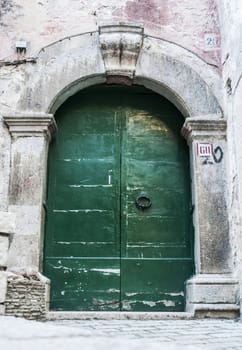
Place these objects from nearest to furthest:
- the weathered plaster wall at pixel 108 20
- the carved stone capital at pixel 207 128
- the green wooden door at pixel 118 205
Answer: the green wooden door at pixel 118 205
the carved stone capital at pixel 207 128
the weathered plaster wall at pixel 108 20

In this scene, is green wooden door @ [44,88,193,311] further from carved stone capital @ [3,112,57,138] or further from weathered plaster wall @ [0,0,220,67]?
weathered plaster wall @ [0,0,220,67]

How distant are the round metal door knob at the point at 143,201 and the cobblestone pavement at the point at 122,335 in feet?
3.91

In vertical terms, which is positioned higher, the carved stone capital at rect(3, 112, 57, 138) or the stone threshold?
the carved stone capital at rect(3, 112, 57, 138)

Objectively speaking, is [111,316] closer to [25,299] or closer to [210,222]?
[25,299]

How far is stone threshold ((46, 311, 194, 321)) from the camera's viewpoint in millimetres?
4344

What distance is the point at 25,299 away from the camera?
4363mm

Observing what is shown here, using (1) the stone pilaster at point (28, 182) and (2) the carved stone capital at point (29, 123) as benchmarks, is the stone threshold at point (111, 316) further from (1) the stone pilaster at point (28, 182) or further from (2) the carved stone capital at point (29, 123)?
(2) the carved stone capital at point (29, 123)

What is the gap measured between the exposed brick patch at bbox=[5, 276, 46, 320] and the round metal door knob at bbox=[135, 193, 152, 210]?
119cm

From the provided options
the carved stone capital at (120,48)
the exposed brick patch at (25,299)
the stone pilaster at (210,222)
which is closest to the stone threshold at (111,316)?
the exposed brick patch at (25,299)

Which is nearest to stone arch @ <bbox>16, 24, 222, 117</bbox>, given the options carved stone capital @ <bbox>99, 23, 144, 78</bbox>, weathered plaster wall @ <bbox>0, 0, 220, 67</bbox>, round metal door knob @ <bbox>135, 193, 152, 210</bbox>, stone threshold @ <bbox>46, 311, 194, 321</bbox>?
carved stone capital @ <bbox>99, 23, 144, 78</bbox>

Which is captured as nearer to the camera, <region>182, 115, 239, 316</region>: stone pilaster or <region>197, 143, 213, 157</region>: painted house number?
<region>182, 115, 239, 316</region>: stone pilaster

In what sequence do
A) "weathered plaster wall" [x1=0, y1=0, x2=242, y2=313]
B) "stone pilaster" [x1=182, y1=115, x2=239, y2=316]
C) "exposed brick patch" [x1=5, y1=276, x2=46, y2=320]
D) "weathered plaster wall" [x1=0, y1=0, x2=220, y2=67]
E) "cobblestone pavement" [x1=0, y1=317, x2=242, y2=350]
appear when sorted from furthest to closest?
1. "weathered plaster wall" [x1=0, y1=0, x2=220, y2=67]
2. "weathered plaster wall" [x1=0, y1=0, x2=242, y2=313]
3. "stone pilaster" [x1=182, y1=115, x2=239, y2=316]
4. "exposed brick patch" [x1=5, y1=276, x2=46, y2=320]
5. "cobblestone pavement" [x1=0, y1=317, x2=242, y2=350]

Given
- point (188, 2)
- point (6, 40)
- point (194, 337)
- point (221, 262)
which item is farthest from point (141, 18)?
point (194, 337)

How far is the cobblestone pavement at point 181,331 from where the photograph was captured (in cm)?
281
